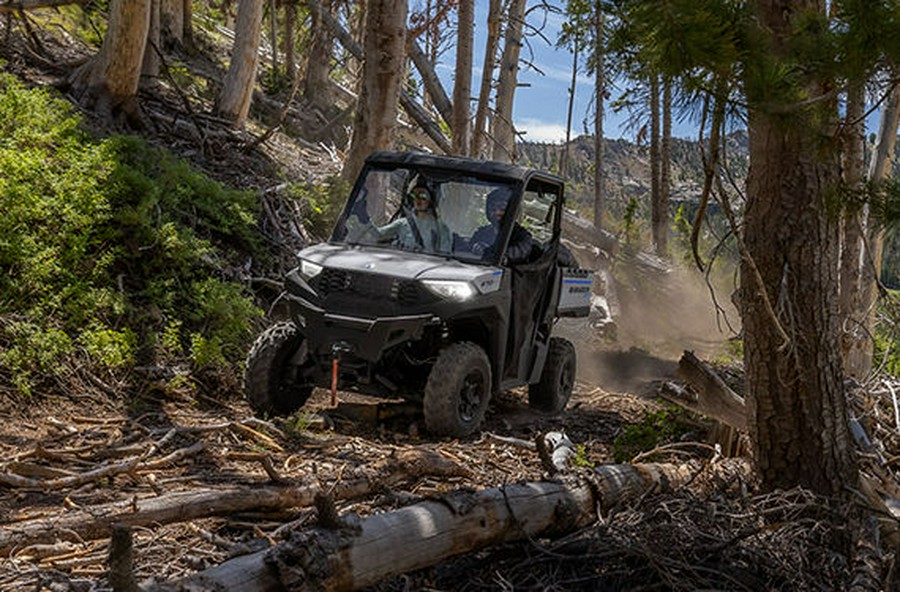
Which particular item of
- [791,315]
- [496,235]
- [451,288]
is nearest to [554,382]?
[496,235]

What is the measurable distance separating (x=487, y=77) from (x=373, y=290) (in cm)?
1263

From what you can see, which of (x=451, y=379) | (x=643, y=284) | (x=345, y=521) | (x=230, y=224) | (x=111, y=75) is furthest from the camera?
(x=643, y=284)

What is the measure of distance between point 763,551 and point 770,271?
1.52 m

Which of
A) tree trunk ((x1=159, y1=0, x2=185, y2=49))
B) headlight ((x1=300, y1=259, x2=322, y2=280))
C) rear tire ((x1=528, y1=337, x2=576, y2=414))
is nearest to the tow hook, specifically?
headlight ((x1=300, y1=259, x2=322, y2=280))

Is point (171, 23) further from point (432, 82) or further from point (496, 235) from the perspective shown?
point (496, 235)

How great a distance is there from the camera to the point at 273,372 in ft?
23.8

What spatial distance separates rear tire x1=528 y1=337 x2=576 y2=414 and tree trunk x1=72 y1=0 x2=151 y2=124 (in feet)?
21.3

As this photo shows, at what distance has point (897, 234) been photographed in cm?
454

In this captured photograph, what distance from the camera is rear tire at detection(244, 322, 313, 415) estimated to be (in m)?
7.22

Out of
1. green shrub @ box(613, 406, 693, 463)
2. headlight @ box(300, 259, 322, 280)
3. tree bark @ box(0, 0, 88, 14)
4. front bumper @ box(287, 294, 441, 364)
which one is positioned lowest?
green shrub @ box(613, 406, 693, 463)

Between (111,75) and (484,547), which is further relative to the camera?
(111,75)

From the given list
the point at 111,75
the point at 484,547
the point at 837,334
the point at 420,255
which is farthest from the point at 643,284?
the point at 484,547

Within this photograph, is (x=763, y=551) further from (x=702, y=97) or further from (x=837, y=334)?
(x=702, y=97)

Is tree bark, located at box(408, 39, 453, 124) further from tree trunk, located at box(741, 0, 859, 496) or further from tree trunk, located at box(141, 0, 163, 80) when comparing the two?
tree trunk, located at box(741, 0, 859, 496)
